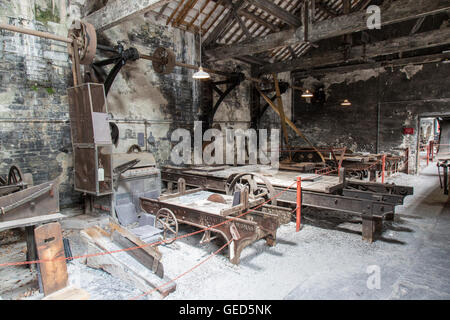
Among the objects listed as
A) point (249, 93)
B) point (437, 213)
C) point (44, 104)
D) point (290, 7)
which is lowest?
point (437, 213)

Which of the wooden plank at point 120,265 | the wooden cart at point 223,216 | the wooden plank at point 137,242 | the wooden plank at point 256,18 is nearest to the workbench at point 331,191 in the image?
the wooden cart at point 223,216

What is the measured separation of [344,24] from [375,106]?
7.24m

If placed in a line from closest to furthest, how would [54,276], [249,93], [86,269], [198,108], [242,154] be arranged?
[54,276] < [86,269] < [198,108] < [242,154] < [249,93]

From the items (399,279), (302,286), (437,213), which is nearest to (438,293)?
(399,279)

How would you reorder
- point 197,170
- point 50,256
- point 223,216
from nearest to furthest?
point 50,256, point 223,216, point 197,170

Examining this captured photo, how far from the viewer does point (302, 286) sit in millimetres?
3438

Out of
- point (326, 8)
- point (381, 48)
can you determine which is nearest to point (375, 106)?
point (381, 48)

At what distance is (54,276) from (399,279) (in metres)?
4.00

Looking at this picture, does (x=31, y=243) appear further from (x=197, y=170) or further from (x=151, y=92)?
(x=151, y=92)

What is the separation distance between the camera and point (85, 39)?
5.42 metres

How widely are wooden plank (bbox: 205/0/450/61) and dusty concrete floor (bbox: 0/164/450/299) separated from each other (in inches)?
166

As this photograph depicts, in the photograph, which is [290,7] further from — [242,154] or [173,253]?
[173,253]

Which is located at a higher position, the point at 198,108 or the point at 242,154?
the point at 198,108

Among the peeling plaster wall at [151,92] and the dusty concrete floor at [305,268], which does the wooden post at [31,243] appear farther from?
the peeling plaster wall at [151,92]
